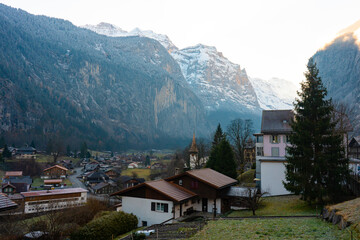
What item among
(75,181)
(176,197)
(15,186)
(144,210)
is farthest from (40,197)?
(176,197)

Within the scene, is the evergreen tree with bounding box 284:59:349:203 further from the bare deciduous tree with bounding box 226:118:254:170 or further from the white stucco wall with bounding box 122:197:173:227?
the bare deciduous tree with bounding box 226:118:254:170

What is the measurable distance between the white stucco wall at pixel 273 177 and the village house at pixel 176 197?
4.41m

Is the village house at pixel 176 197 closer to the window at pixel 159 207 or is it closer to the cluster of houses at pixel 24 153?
the window at pixel 159 207

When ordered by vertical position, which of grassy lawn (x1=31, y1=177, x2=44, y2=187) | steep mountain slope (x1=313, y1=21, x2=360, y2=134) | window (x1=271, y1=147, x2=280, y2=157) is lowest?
A: grassy lawn (x1=31, y1=177, x2=44, y2=187)

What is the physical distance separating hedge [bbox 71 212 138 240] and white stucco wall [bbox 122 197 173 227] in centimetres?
251

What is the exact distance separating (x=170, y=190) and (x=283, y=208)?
11.7m

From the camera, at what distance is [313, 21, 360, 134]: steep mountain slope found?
138875 mm

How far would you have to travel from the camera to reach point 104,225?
2417 centimetres

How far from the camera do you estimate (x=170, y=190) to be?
3080 cm

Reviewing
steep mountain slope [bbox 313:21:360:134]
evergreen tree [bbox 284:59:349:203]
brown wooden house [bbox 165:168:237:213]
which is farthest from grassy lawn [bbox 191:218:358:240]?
steep mountain slope [bbox 313:21:360:134]

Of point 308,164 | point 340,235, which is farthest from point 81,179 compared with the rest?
point 340,235

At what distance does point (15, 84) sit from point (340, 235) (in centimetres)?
22514

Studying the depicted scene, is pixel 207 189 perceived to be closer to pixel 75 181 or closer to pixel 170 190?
pixel 170 190

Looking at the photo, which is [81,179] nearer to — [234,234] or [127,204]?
[127,204]
